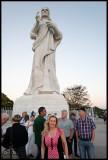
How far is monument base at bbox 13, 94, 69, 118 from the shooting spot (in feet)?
32.7

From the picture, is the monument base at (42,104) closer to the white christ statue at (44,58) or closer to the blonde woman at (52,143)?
the white christ statue at (44,58)

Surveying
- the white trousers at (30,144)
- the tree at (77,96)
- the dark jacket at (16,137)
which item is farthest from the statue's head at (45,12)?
the tree at (77,96)

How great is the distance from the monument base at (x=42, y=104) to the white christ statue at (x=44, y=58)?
63 cm

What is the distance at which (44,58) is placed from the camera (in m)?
11.8

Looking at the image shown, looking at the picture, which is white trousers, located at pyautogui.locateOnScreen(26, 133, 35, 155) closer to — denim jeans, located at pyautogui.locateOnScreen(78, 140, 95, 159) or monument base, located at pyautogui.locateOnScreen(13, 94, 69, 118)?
denim jeans, located at pyautogui.locateOnScreen(78, 140, 95, 159)

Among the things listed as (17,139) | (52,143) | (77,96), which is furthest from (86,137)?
(77,96)

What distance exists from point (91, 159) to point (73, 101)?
3524 centimetres

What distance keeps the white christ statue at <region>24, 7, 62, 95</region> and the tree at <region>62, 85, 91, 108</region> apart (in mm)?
26805

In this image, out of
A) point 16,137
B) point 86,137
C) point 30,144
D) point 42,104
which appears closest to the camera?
point 16,137

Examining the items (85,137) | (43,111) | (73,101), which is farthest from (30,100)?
(73,101)

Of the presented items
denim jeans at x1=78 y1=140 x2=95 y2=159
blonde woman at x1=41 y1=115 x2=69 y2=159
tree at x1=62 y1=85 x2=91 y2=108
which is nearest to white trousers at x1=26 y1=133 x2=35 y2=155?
denim jeans at x1=78 y1=140 x2=95 y2=159

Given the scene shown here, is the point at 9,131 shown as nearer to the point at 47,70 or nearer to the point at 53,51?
the point at 47,70

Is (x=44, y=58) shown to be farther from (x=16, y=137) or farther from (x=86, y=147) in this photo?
(x=16, y=137)

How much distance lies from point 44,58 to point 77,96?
28.0m
